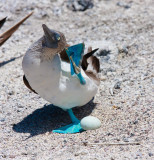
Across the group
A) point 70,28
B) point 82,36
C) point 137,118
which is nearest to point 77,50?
point 137,118

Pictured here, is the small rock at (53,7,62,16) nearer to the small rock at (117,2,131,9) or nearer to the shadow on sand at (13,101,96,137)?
the small rock at (117,2,131,9)

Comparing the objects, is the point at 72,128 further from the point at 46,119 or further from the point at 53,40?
the point at 53,40

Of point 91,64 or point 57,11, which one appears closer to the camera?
point 91,64

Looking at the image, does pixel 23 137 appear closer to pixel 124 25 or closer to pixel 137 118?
pixel 137 118

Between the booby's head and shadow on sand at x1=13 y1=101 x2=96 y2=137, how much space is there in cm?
91

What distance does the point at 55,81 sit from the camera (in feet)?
12.4

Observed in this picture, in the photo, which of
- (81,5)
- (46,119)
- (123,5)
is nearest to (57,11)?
(81,5)

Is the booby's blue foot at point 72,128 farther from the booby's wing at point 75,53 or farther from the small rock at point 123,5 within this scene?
the small rock at point 123,5

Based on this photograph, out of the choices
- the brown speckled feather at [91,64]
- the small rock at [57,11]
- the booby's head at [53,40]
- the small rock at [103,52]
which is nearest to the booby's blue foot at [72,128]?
the brown speckled feather at [91,64]

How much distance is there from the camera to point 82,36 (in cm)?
635

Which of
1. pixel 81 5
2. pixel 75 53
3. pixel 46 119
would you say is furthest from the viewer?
pixel 81 5

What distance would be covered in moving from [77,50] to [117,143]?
→ 98cm

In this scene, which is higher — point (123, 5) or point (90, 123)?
point (90, 123)

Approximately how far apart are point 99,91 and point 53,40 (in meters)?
1.31
